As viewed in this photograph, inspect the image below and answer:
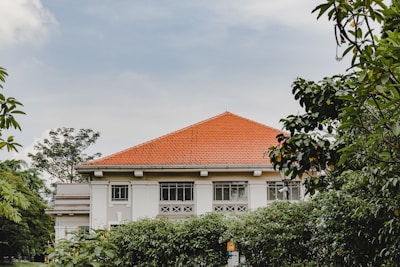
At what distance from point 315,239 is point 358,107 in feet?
17.2

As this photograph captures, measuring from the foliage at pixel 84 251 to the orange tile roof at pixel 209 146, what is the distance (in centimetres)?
1348

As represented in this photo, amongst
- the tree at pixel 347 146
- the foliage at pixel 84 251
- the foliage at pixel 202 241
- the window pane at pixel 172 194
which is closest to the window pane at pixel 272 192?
the window pane at pixel 172 194

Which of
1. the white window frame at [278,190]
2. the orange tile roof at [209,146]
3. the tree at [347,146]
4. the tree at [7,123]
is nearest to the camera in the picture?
the tree at [7,123]

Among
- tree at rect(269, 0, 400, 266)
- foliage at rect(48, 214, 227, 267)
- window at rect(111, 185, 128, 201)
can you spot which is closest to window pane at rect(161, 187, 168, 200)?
window at rect(111, 185, 128, 201)

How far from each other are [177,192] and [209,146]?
2.89m

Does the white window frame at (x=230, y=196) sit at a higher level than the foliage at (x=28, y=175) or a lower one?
lower

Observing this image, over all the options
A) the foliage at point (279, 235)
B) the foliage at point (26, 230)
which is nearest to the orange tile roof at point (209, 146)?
the foliage at point (26, 230)

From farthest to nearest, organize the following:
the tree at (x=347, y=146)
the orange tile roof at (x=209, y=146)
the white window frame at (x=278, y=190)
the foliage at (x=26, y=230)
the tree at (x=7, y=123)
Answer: the foliage at (x=26, y=230)
the orange tile roof at (x=209, y=146)
the white window frame at (x=278, y=190)
the tree at (x=347, y=146)
the tree at (x=7, y=123)

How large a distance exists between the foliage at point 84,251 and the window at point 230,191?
13.3 meters

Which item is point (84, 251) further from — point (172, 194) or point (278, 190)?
point (278, 190)

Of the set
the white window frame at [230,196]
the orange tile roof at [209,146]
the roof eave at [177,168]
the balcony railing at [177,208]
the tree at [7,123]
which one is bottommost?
the tree at [7,123]

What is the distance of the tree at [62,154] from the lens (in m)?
41.1

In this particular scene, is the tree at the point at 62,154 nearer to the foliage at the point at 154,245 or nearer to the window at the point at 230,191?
the window at the point at 230,191

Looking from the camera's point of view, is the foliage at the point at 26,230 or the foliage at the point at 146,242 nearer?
the foliage at the point at 146,242
